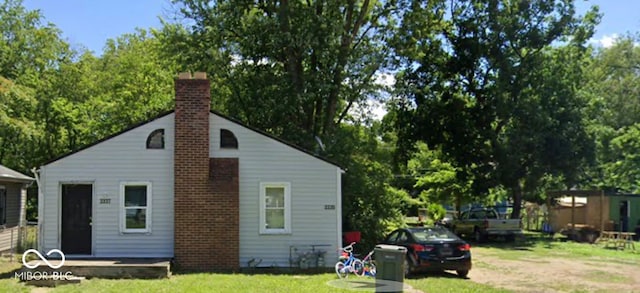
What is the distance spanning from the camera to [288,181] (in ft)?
55.5

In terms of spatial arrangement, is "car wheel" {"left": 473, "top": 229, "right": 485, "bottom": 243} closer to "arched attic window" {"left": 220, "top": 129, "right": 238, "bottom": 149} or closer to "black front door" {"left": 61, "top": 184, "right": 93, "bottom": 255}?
"arched attic window" {"left": 220, "top": 129, "right": 238, "bottom": 149}

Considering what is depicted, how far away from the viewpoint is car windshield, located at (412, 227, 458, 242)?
617 inches

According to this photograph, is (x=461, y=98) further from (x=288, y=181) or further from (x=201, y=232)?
(x=201, y=232)

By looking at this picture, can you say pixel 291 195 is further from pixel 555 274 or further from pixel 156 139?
pixel 555 274

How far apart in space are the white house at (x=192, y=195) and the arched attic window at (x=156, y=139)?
0.09 feet

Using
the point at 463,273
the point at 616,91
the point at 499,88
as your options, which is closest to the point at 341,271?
the point at 463,273

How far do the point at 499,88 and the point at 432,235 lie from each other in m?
16.7

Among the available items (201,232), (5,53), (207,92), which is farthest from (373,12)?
(5,53)

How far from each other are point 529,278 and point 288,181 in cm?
684

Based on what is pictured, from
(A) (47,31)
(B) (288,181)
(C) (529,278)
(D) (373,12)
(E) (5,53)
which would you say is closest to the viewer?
(C) (529,278)

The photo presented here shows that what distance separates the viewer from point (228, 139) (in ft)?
55.2

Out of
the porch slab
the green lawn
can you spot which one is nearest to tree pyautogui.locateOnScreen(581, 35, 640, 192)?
the green lawn

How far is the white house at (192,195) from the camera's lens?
52.5ft

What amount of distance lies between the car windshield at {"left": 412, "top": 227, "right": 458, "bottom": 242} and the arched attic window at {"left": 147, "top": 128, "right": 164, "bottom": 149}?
720cm
